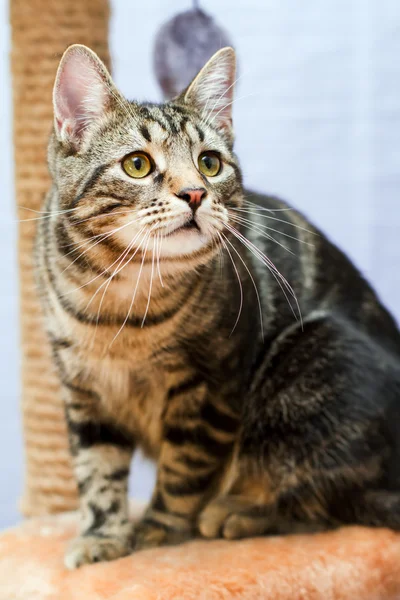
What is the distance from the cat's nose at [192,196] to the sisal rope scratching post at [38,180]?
548 mm

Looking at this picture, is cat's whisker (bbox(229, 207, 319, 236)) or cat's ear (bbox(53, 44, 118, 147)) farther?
cat's whisker (bbox(229, 207, 319, 236))

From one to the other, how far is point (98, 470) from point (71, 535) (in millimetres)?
162

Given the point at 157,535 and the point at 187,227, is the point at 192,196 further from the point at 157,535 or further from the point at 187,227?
the point at 157,535

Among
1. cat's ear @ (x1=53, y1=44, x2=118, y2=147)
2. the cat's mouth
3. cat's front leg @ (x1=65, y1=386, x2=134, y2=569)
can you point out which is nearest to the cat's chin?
Answer: the cat's mouth

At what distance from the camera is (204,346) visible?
1.24m

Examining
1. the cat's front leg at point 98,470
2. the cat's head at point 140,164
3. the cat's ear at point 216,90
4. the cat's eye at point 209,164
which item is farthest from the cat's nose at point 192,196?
the cat's front leg at point 98,470

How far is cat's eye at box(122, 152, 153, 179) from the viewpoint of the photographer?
1.05 meters

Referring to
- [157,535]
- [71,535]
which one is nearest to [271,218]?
[157,535]

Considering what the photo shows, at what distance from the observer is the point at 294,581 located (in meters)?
1.12

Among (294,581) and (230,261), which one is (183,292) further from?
(294,581)

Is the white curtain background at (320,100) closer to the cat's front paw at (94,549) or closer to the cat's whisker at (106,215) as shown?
the cat's front paw at (94,549)

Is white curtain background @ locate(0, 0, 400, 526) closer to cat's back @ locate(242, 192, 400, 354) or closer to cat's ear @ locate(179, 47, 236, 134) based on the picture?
cat's back @ locate(242, 192, 400, 354)

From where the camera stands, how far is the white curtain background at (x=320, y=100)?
61.2 inches

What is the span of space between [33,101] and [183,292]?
0.62 metres
